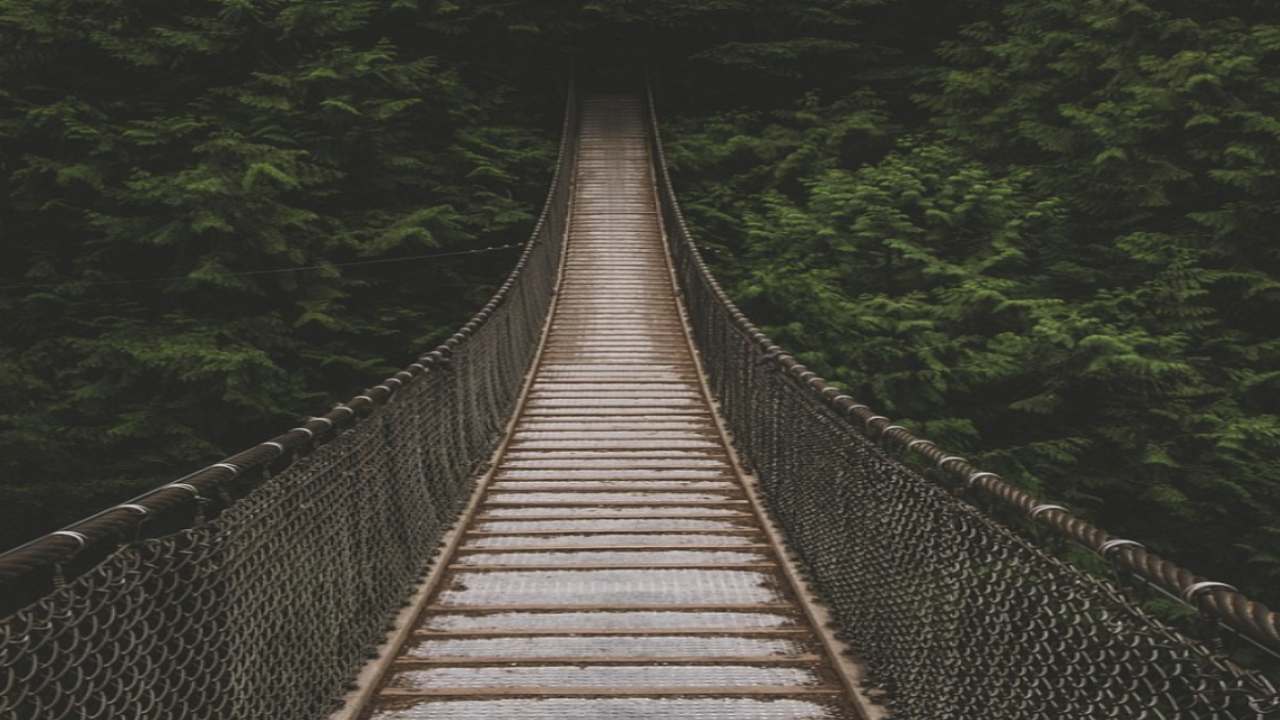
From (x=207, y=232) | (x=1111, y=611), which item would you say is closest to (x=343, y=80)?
(x=207, y=232)

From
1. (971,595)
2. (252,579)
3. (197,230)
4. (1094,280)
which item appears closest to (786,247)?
(1094,280)

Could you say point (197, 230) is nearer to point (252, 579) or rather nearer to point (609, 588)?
point (609, 588)

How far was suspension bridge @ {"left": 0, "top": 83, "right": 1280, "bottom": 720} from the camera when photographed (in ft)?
5.18

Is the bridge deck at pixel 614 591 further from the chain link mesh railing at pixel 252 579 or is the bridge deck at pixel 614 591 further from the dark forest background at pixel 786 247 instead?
the dark forest background at pixel 786 247

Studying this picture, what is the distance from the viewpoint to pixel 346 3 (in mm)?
12258

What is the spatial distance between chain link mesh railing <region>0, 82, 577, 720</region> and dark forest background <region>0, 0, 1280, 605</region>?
562 centimetres

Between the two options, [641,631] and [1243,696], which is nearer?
[1243,696]

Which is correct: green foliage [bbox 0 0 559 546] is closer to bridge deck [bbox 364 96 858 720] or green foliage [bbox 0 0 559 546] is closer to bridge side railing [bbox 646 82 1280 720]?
bridge deck [bbox 364 96 858 720]

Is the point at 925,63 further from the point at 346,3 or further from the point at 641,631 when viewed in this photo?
the point at 641,631

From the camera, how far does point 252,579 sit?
215cm

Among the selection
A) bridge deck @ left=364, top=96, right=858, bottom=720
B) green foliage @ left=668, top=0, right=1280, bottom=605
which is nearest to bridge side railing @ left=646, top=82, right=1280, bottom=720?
bridge deck @ left=364, top=96, right=858, bottom=720

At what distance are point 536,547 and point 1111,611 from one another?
9.23 feet

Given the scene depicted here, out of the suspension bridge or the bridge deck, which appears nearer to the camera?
the suspension bridge

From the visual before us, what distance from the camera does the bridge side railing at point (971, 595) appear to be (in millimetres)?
1379
